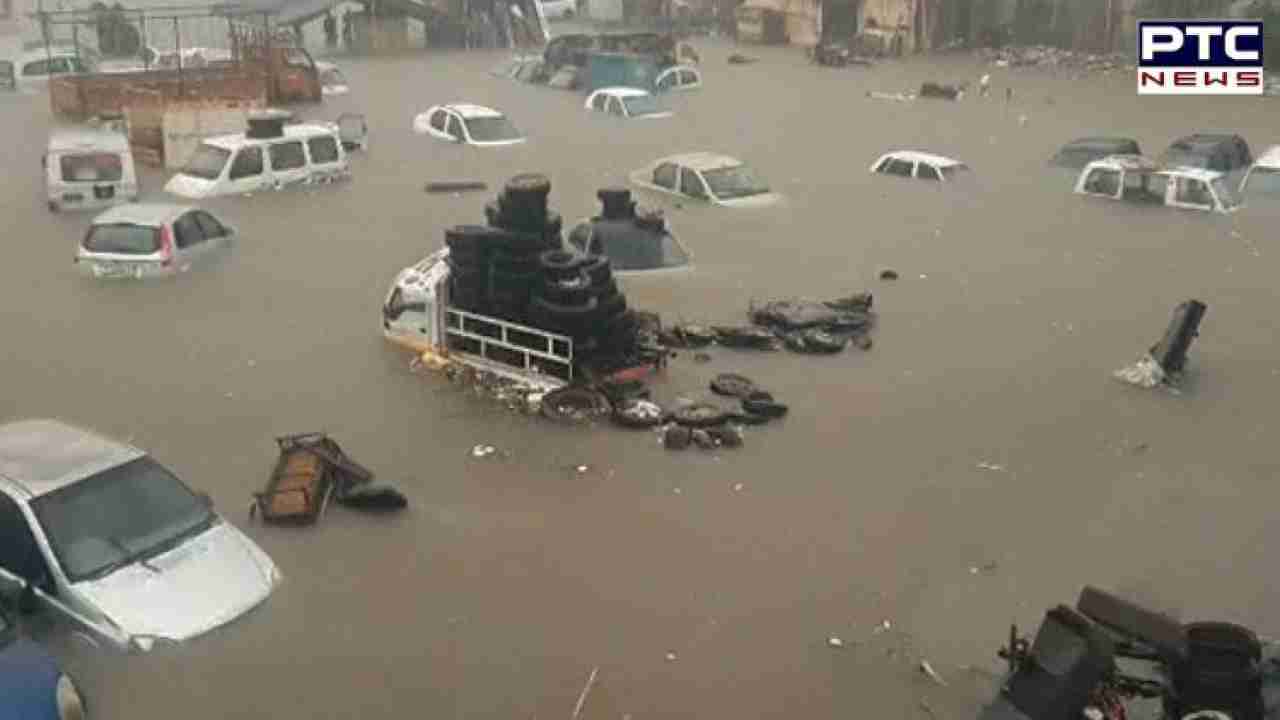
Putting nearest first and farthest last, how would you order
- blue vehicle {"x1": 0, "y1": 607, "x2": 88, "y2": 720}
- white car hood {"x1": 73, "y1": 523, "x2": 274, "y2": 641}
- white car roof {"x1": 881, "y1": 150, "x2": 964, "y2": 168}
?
blue vehicle {"x1": 0, "y1": 607, "x2": 88, "y2": 720}, white car hood {"x1": 73, "y1": 523, "x2": 274, "y2": 641}, white car roof {"x1": 881, "y1": 150, "x2": 964, "y2": 168}

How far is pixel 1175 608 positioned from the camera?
9.80 metres

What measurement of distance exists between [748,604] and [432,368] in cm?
569

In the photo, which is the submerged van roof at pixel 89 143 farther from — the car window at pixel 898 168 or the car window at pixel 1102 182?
the car window at pixel 1102 182

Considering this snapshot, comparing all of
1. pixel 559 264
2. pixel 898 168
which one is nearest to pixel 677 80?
pixel 898 168

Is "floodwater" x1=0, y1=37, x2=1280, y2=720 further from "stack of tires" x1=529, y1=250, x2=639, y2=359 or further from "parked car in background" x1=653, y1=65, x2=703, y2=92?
"parked car in background" x1=653, y1=65, x2=703, y2=92

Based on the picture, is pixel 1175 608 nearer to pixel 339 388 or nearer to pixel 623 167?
pixel 339 388

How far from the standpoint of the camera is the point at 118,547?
8773mm

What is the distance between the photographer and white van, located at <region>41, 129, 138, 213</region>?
71.8ft

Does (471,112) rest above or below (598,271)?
above

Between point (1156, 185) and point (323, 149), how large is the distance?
1297 cm

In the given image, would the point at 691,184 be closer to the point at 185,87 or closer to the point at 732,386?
the point at 732,386

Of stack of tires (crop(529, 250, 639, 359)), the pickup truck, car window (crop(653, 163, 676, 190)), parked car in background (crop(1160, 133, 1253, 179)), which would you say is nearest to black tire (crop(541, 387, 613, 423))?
stack of tires (crop(529, 250, 639, 359))

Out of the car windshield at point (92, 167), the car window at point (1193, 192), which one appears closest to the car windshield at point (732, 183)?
the car window at point (1193, 192)

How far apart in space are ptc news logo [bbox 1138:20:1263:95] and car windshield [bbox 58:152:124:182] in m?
25.1
